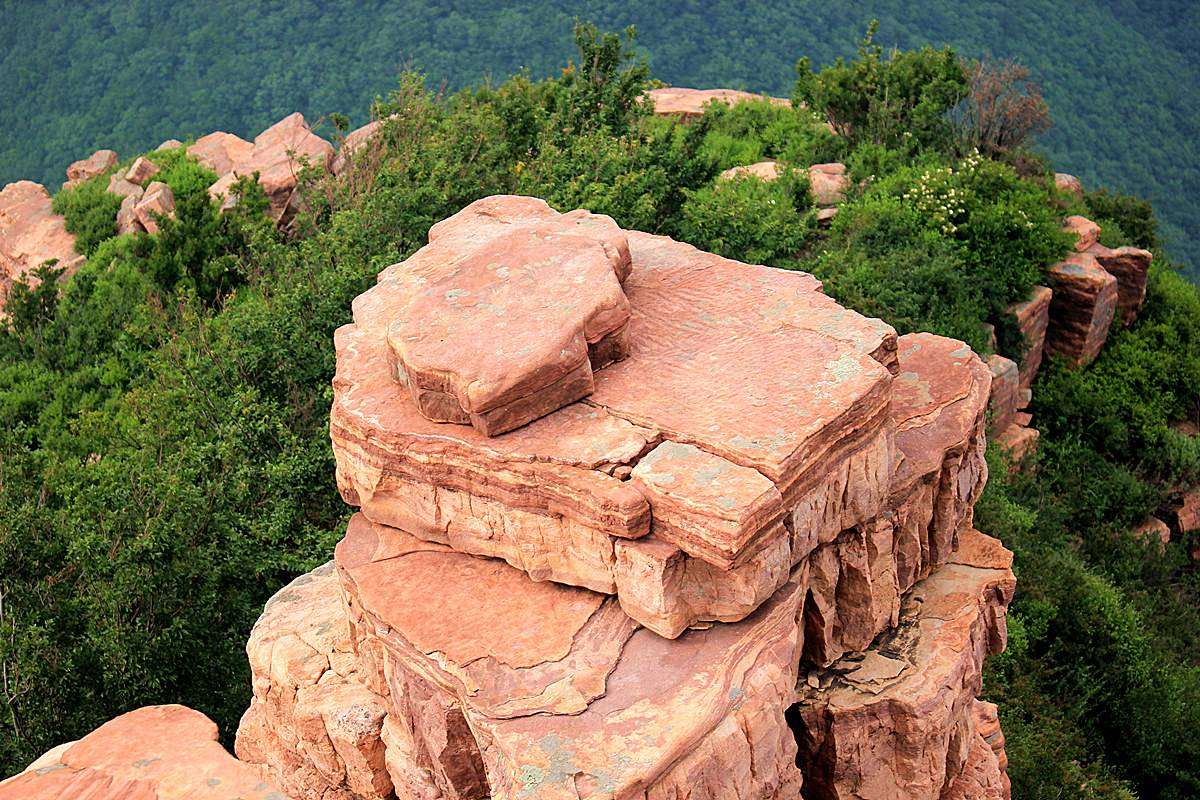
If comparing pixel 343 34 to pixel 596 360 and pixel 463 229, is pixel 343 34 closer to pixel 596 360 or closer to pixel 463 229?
pixel 463 229

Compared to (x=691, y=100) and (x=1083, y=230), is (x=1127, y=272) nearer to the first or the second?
(x=1083, y=230)

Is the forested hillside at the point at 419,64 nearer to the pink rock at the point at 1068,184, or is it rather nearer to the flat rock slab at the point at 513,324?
the pink rock at the point at 1068,184

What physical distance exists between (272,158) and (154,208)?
2133 mm

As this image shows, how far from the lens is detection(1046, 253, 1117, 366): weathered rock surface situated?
15.1 metres

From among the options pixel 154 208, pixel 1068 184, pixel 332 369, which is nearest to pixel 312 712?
pixel 332 369

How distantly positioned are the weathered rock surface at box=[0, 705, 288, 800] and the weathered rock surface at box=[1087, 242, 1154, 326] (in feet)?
45.1

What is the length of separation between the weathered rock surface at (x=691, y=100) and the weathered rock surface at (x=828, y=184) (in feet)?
10.8

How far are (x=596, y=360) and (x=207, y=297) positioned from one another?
930 cm

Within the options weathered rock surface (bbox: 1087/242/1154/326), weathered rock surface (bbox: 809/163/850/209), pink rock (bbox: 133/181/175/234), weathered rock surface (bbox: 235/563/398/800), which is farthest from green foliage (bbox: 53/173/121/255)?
weathered rock surface (bbox: 1087/242/1154/326)

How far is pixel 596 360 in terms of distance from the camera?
651 cm

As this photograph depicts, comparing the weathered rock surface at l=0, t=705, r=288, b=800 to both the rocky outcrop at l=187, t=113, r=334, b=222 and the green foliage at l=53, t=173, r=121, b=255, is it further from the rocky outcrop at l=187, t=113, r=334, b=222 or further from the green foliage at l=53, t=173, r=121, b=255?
the green foliage at l=53, t=173, r=121, b=255

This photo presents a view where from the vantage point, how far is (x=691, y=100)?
19.7 metres

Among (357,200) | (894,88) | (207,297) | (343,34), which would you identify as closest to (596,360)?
(357,200)

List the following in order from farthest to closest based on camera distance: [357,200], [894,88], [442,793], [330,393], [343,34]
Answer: [343,34]
[894,88]
[357,200]
[330,393]
[442,793]
